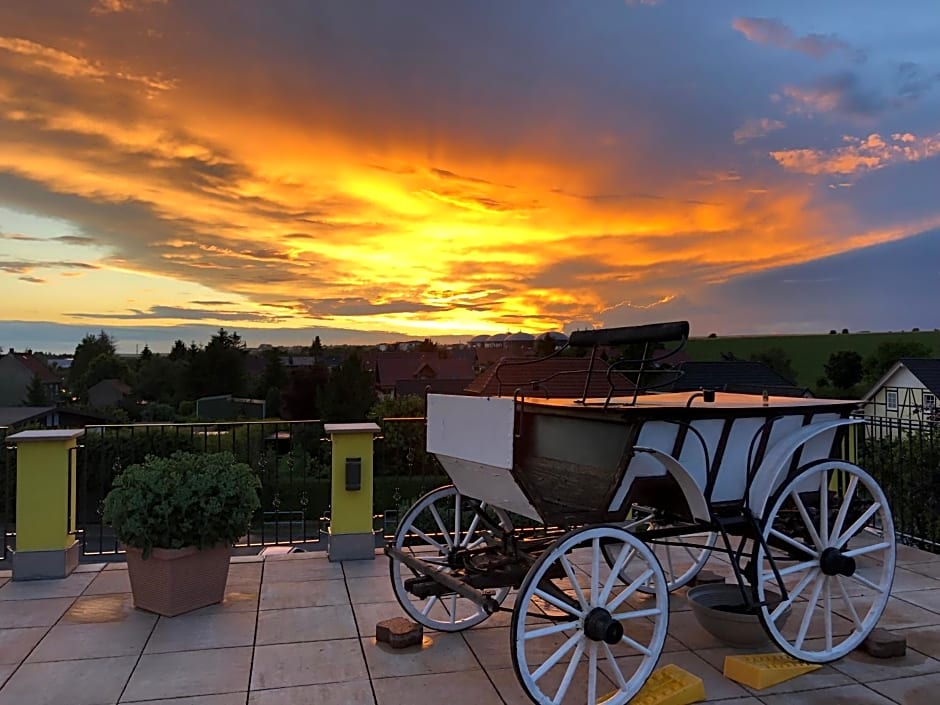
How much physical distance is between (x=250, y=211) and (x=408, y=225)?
2.11m

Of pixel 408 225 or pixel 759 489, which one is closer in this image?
pixel 759 489

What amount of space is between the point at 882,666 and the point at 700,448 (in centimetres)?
152

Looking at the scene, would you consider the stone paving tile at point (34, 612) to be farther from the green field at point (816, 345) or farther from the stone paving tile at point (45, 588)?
the green field at point (816, 345)

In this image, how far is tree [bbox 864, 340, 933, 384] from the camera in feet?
125

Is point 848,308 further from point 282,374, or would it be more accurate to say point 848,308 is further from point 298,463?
point 282,374

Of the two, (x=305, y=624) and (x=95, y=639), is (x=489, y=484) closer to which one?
(x=305, y=624)

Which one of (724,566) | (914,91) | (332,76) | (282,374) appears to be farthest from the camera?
(282,374)

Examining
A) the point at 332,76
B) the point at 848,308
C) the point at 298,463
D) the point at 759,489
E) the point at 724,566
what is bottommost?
the point at 298,463

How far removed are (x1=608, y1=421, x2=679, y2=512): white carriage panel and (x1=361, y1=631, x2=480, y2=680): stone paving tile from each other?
116 cm

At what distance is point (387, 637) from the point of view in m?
3.54

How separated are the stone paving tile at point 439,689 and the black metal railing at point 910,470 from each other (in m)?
4.34

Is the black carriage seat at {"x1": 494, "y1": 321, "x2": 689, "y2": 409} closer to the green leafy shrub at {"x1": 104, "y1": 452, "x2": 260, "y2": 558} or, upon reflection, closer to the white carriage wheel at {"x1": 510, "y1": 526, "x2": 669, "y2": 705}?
the white carriage wheel at {"x1": 510, "y1": 526, "x2": 669, "y2": 705}

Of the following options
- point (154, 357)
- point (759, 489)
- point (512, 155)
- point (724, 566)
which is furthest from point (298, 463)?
point (154, 357)

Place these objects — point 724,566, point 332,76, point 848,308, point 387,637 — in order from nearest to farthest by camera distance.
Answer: point 387,637 < point 724,566 < point 332,76 < point 848,308
